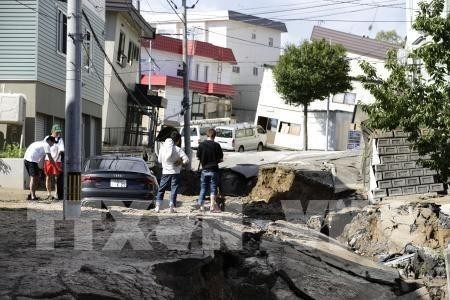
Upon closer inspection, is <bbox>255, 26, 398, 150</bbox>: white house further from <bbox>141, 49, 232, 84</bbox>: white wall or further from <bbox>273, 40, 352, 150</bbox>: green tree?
<bbox>141, 49, 232, 84</bbox>: white wall

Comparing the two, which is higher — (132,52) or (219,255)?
(132,52)

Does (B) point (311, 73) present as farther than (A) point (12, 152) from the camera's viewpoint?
Yes

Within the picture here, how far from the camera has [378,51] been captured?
51000 mm

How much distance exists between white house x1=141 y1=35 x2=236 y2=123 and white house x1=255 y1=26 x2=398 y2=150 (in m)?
5.04

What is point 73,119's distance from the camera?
430 inches

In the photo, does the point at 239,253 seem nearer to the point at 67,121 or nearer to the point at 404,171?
the point at 67,121

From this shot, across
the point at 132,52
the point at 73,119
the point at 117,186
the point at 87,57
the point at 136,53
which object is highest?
the point at 136,53

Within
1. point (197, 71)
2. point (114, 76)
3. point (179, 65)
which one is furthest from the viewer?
point (197, 71)

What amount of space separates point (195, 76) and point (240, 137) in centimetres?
1681

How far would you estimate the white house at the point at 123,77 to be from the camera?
2958 centimetres

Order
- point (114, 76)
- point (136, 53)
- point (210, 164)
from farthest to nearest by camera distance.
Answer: point (136, 53), point (114, 76), point (210, 164)

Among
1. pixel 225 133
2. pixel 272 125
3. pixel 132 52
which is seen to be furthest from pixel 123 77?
pixel 272 125

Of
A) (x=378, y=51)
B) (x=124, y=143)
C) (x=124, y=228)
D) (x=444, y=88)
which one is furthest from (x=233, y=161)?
(x=378, y=51)

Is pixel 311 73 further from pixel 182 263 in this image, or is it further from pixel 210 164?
pixel 182 263
